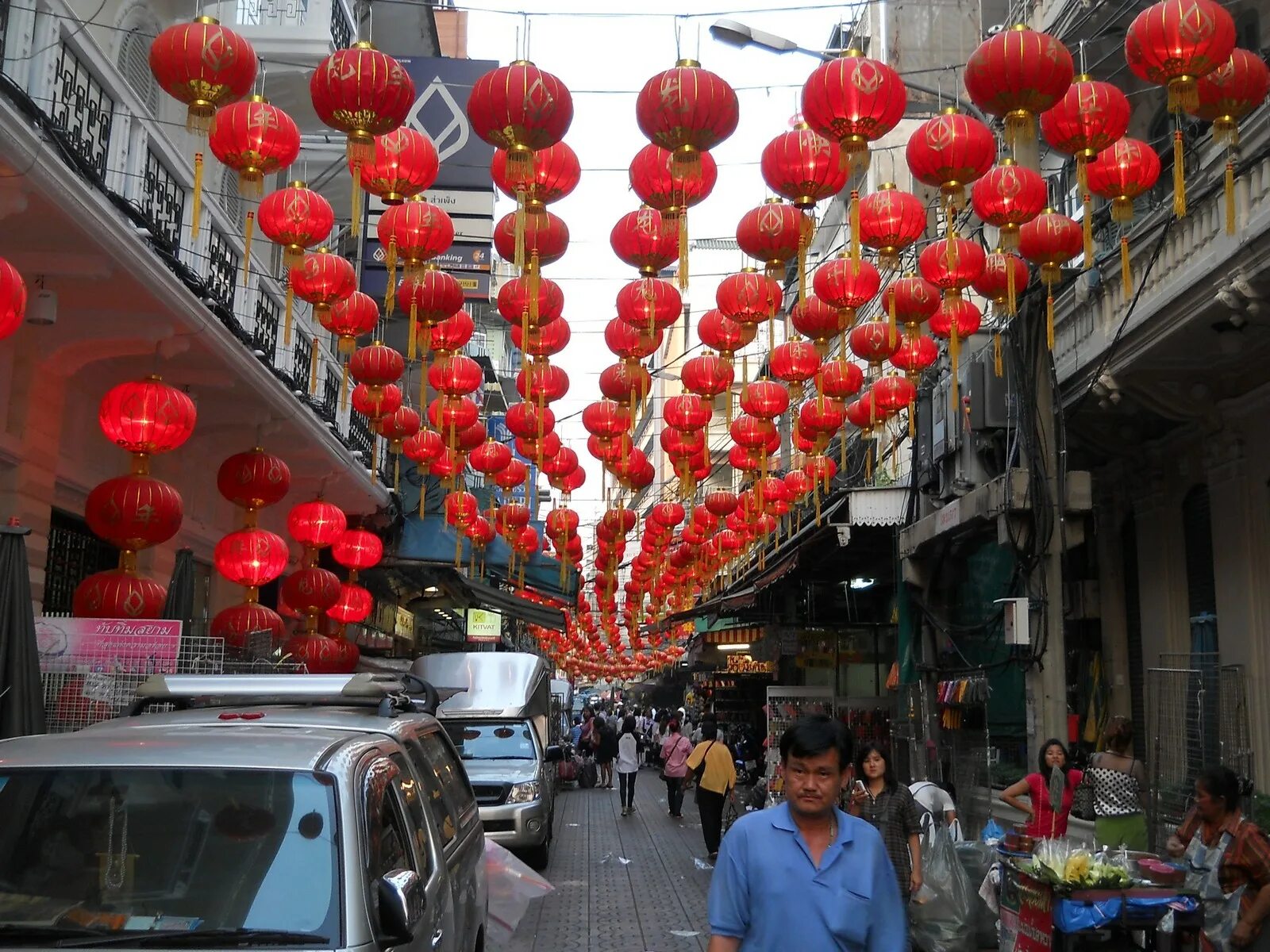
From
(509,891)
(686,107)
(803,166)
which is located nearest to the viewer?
(686,107)

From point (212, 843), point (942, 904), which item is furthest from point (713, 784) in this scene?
point (212, 843)

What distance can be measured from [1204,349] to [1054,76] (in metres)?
5.63

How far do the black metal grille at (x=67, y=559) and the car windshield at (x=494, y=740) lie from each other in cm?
509

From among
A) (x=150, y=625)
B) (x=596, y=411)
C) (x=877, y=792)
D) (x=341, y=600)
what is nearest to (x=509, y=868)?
(x=877, y=792)

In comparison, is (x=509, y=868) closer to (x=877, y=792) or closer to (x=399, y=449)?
(x=877, y=792)

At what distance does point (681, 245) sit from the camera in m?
8.99

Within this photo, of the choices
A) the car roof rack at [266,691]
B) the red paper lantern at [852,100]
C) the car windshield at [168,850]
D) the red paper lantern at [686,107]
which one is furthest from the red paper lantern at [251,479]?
the car windshield at [168,850]

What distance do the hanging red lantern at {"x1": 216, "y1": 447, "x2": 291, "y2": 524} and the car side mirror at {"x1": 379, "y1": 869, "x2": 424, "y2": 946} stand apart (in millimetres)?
9236

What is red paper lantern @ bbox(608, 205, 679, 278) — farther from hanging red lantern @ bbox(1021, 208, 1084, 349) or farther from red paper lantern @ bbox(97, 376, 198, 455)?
red paper lantern @ bbox(97, 376, 198, 455)

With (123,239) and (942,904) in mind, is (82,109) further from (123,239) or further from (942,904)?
(942,904)

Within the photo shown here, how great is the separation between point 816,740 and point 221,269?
36.0 feet

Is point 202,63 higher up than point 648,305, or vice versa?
point 202,63

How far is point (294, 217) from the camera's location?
9.77 metres

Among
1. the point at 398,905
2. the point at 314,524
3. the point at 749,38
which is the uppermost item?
the point at 749,38
